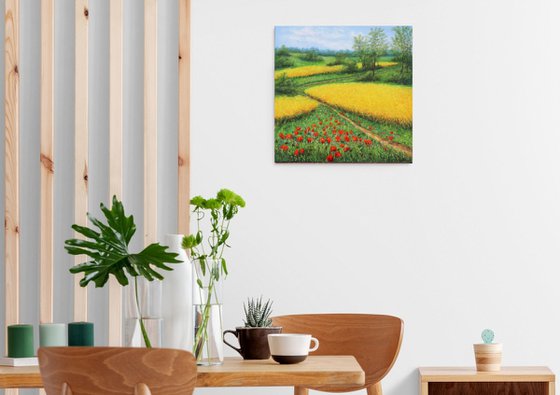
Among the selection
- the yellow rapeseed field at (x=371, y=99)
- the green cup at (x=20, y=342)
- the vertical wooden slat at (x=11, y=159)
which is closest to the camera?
the green cup at (x=20, y=342)

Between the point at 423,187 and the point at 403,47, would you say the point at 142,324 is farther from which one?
the point at 403,47

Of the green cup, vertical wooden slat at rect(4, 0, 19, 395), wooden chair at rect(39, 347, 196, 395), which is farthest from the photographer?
vertical wooden slat at rect(4, 0, 19, 395)

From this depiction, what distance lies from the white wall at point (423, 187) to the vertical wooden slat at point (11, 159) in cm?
→ 69

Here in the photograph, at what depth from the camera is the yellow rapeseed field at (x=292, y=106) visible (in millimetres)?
3658

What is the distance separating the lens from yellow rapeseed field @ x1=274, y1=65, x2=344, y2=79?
3.66m

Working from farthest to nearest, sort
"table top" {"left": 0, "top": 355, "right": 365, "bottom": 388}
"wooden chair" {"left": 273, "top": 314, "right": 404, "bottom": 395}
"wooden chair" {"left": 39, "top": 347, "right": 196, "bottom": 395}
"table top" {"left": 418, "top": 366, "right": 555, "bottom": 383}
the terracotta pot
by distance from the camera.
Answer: the terracotta pot
"table top" {"left": 418, "top": 366, "right": 555, "bottom": 383}
"wooden chair" {"left": 273, "top": 314, "right": 404, "bottom": 395}
"table top" {"left": 0, "top": 355, "right": 365, "bottom": 388}
"wooden chair" {"left": 39, "top": 347, "right": 196, "bottom": 395}

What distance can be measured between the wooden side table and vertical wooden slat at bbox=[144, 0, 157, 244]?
118 centimetres

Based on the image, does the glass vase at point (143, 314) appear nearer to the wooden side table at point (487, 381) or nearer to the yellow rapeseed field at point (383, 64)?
the wooden side table at point (487, 381)

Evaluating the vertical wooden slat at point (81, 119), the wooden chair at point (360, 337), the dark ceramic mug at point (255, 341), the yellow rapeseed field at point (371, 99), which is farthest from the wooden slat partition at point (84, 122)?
the dark ceramic mug at point (255, 341)

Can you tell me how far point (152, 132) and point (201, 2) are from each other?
1.83 feet

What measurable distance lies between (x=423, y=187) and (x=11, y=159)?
1.60 m

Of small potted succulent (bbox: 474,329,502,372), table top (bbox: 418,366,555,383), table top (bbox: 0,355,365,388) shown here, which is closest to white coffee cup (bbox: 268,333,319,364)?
table top (bbox: 0,355,365,388)

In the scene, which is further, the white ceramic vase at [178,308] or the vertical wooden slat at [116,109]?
the vertical wooden slat at [116,109]

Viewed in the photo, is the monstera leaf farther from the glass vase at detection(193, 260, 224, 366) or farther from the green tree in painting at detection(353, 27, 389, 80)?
the green tree in painting at detection(353, 27, 389, 80)
